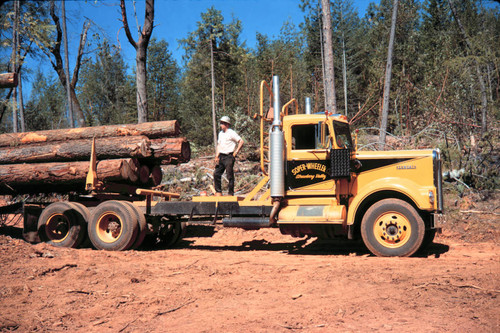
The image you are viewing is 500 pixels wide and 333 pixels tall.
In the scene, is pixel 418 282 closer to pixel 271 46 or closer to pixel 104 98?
pixel 271 46

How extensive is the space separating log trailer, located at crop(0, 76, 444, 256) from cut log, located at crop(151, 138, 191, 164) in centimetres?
96

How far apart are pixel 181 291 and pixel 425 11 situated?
1580 inches

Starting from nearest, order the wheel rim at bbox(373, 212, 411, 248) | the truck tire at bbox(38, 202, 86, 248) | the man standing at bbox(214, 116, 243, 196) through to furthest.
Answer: the wheel rim at bbox(373, 212, 411, 248)
the truck tire at bbox(38, 202, 86, 248)
the man standing at bbox(214, 116, 243, 196)

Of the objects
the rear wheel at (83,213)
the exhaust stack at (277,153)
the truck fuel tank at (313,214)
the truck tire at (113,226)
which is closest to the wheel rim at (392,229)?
the truck fuel tank at (313,214)

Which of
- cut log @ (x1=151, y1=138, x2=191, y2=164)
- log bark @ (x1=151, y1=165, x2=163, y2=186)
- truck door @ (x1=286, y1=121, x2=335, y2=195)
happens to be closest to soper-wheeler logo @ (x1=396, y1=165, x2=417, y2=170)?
truck door @ (x1=286, y1=121, x2=335, y2=195)

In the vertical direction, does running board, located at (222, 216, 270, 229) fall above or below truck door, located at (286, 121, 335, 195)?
below

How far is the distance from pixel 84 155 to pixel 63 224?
5.22ft

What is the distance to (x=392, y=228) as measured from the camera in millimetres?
7887

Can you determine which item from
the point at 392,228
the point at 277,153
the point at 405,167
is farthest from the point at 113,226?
the point at 405,167

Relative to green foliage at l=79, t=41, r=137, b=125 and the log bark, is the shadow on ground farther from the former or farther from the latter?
green foliage at l=79, t=41, r=137, b=125

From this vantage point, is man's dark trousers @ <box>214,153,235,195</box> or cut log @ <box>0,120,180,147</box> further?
cut log @ <box>0,120,180,147</box>

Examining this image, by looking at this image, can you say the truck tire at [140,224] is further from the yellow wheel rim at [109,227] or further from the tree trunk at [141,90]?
the tree trunk at [141,90]

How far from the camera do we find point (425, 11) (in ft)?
127

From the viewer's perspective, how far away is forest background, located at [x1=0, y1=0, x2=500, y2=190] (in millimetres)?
15370
